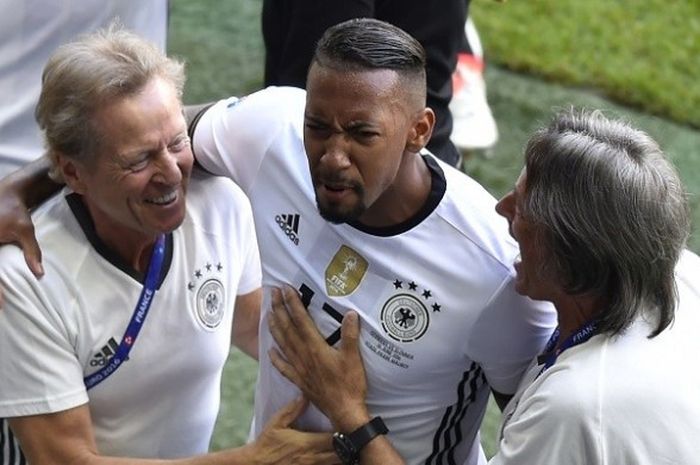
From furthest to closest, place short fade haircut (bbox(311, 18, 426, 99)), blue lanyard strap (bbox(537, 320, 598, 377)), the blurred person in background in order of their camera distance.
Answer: the blurred person in background → short fade haircut (bbox(311, 18, 426, 99)) → blue lanyard strap (bbox(537, 320, 598, 377))

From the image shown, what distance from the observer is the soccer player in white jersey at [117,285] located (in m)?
2.50

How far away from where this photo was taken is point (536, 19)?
7.31 m

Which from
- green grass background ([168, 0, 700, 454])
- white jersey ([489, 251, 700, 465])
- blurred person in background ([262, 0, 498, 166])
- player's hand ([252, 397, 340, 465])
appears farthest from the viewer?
green grass background ([168, 0, 700, 454])

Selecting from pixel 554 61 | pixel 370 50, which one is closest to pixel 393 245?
pixel 370 50

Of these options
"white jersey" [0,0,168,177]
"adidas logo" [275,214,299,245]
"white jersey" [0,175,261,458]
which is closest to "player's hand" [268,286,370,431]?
"adidas logo" [275,214,299,245]

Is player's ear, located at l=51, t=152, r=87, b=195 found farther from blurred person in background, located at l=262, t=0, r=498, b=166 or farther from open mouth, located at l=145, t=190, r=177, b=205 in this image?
blurred person in background, located at l=262, t=0, r=498, b=166

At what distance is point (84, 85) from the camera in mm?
2469

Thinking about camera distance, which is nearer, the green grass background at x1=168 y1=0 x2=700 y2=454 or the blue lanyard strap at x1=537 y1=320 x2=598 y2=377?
the blue lanyard strap at x1=537 y1=320 x2=598 y2=377

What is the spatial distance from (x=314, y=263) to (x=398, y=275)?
0.19 metres

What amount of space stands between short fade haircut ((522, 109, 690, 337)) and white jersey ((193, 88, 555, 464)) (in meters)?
0.23

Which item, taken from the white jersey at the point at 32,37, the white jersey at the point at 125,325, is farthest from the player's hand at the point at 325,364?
the white jersey at the point at 32,37

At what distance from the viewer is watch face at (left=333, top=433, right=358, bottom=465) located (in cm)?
254

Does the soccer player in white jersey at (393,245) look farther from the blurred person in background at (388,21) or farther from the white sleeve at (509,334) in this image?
the blurred person in background at (388,21)

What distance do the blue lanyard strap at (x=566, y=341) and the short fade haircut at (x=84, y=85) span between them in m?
0.90
